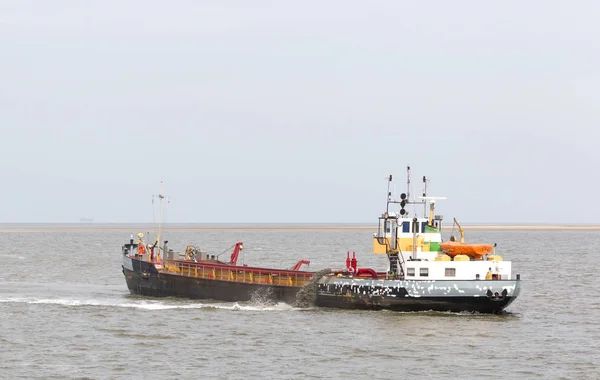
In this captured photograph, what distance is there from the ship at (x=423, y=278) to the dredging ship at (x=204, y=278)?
291 cm

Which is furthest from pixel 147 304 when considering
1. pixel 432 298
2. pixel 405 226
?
pixel 432 298

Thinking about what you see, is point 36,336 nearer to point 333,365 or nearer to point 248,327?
point 248,327

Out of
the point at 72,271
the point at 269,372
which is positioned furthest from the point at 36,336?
the point at 72,271

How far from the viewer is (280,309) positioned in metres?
50.2

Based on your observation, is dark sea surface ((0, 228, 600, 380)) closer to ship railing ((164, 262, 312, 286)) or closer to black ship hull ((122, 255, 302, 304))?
black ship hull ((122, 255, 302, 304))

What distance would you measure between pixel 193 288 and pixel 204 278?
1100 millimetres

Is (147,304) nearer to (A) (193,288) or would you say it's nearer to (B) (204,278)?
(A) (193,288)

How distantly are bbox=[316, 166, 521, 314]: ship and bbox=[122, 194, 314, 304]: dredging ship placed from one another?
291 centimetres

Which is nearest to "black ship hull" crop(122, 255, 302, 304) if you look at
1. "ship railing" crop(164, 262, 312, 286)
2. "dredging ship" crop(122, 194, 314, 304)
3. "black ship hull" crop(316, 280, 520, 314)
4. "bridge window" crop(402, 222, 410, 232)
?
"dredging ship" crop(122, 194, 314, 304)

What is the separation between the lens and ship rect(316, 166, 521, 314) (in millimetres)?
45781

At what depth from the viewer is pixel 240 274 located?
53812mm

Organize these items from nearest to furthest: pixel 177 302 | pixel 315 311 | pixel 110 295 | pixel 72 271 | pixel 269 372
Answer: pixel 269 372
pixel 315 311
pixel 177 302
pixel 110 295
pixel 72 271

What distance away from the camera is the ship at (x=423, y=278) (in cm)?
4578

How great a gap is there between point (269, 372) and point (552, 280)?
46620 millimetres
